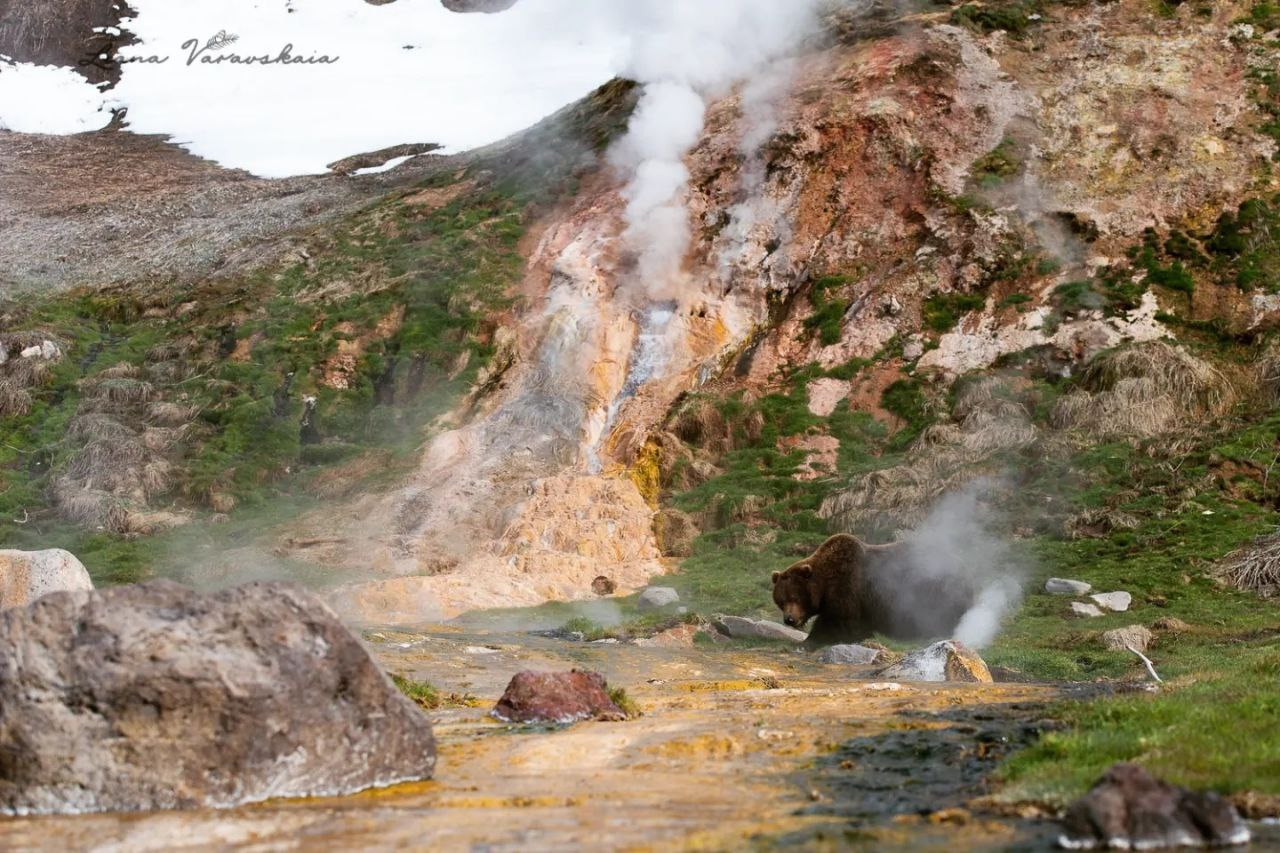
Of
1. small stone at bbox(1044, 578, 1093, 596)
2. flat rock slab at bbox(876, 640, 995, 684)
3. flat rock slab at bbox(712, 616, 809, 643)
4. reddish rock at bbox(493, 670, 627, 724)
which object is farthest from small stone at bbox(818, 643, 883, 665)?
reddish rock at bbox(493, 670, 627, 724)

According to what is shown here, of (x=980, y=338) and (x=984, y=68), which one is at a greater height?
(x=984, y=68)

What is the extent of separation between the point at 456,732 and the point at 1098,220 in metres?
28.0

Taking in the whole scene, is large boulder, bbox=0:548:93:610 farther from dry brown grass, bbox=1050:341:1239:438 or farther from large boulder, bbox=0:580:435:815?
dry brown grass, bbox=1050:341:1239:438

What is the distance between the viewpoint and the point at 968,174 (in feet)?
114

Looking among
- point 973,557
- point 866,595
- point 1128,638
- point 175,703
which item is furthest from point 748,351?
point 175,703

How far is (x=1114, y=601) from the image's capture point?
61.9ft

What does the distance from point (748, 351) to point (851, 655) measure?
56.2 feet

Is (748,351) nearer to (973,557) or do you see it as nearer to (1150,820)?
(973,557)

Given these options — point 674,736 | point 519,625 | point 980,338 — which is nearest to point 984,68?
point 980,338

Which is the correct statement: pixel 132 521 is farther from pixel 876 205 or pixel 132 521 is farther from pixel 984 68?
pixel 984 68

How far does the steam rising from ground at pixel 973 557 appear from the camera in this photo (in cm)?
1877

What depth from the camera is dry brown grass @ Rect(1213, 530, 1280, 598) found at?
1822 centimetres

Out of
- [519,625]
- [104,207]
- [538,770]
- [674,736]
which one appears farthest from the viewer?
[104,207]

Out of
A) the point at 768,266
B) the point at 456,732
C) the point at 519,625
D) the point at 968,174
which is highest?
the point at 968,174
